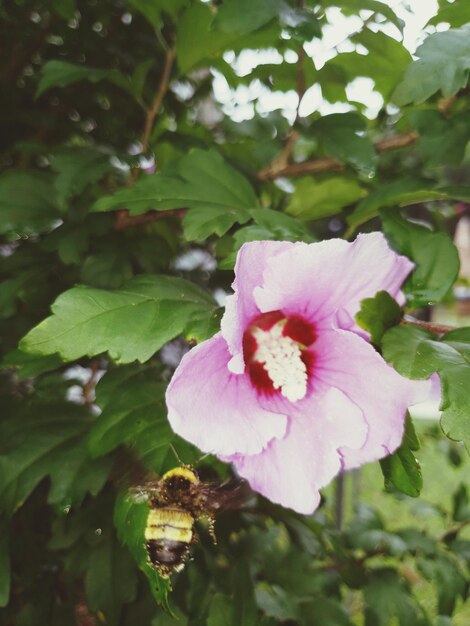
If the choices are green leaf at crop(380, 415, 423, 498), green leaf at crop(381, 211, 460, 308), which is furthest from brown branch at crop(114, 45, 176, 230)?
green leaf at crop(380, 415, 423, 498)

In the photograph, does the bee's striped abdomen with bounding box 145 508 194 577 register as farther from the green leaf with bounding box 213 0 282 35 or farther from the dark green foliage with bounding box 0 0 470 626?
the green leaf with bounding box 213 0 282 35

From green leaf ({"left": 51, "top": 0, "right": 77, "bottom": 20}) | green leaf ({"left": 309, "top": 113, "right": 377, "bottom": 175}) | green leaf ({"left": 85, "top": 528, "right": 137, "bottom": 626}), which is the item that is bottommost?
green leaf ({"left": 85, "top": 528, "right": 137, "bottom": 626})

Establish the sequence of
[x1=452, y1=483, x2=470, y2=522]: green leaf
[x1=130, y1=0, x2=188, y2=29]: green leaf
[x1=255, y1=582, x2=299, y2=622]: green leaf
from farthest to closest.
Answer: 1. [x1=452, y1=483, x2=470, y2=522]: green leaf
2. [x1=255, y1=582, x2=299, y2=622]: green leaf
3. [x1=130, y1=0, x2=188, y2=29]: green leaf

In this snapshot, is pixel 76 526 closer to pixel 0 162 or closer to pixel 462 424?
pixel 462 424

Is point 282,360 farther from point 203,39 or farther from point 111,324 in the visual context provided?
point 203,39

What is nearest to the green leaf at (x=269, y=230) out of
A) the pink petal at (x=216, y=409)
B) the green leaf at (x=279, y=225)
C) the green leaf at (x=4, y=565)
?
the green leaf at (x=279, y=225)

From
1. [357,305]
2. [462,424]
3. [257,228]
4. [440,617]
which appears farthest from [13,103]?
[440,617]

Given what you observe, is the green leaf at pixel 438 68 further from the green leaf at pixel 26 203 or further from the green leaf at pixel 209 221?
the green leaf at pixel 26 203
